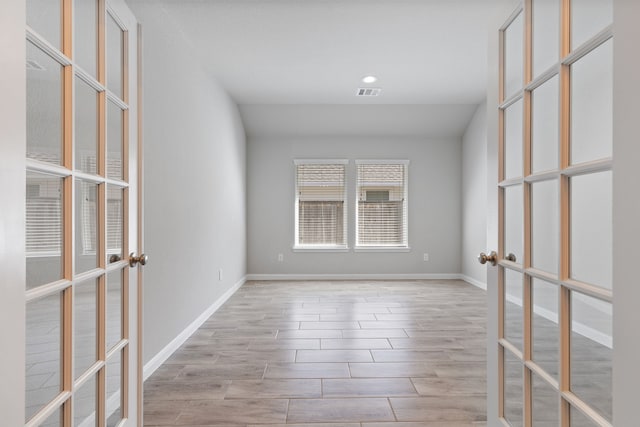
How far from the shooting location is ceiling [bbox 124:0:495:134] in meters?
2.99

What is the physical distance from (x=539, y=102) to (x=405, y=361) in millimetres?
1984

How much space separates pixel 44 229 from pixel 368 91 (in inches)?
174

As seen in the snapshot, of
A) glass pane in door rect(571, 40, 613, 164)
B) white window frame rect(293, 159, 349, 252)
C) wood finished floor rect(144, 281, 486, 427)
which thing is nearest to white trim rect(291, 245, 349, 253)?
white window frame rect(293, 159, 349, 252)

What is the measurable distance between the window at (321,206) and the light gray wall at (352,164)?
0.14 meters

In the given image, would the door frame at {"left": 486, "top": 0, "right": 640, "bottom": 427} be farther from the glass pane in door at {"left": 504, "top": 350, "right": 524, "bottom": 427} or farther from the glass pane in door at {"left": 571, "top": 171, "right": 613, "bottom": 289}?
the glass pane in door at {"left": 504, "top": 350, "right": 524, "bottom": 427}

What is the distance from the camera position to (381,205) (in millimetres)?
6473

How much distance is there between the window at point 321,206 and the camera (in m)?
6.41

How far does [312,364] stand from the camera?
8.66 ft

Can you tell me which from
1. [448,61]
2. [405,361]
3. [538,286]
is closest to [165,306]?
[405,361]

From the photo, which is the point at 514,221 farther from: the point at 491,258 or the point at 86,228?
the point at 86,228

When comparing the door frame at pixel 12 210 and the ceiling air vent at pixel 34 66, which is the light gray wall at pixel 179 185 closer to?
the ceiling air vent at pixel 34 66

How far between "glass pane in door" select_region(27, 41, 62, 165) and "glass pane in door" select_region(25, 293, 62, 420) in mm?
407

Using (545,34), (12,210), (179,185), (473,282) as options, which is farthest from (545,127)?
(473,282)

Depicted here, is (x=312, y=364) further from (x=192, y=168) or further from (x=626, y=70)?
(x=626, y=70)
